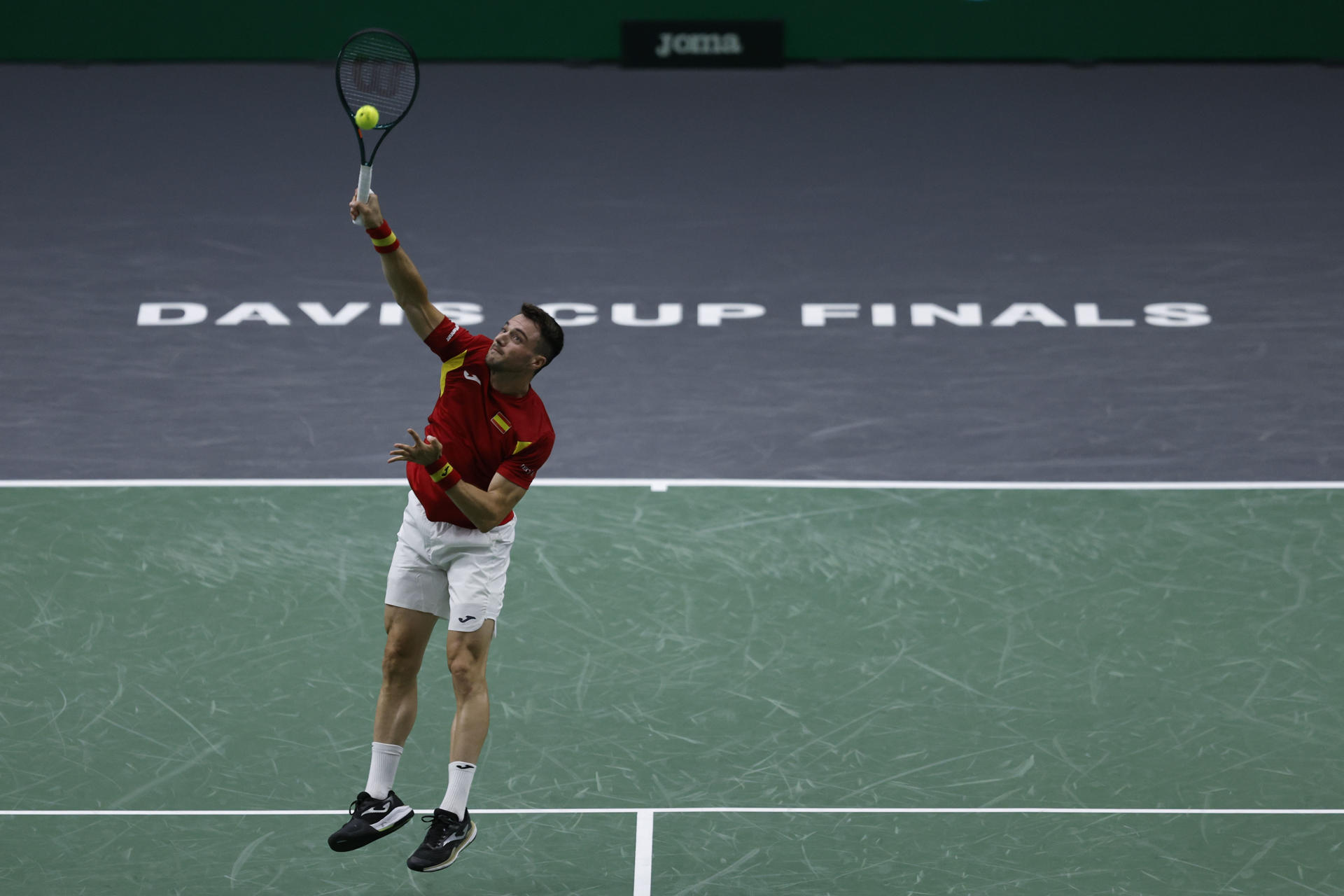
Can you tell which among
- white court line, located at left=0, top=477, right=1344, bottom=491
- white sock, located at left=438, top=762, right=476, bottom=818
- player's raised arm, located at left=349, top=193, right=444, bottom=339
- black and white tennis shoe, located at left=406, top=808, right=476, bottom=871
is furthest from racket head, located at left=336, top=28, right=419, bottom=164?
white court line, located at left=0, top=477, right=1344, bottom=491

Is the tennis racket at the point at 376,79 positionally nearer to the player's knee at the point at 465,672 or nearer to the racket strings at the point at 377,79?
the racket strings at the point at 377,79

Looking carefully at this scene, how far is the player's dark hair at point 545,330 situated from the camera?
7.23 m

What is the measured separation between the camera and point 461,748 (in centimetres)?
723

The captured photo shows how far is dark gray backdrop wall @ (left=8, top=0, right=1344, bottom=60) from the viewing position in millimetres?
18875

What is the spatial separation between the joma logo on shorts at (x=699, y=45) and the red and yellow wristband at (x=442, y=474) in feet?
41.6

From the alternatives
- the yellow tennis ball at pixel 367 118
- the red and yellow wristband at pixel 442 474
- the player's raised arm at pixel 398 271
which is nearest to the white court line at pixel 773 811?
the red and yellow wristband at pixel 442 474

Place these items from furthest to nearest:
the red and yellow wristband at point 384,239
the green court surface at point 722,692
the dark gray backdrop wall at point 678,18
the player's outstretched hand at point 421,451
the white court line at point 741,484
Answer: the dark gray backdrop wall at point 678,18 → the white court line at point 741,484 → the green court surface at point 722,692 → the red and yellow wristband at point 384,239 → the player's outstretched hand at point 421,451

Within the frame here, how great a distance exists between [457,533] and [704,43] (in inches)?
490

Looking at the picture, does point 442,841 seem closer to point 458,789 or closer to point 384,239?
point 458,789

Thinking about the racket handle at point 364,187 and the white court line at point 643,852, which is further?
the white court line at point 643,852

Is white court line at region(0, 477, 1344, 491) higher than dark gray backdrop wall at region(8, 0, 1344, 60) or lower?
lower

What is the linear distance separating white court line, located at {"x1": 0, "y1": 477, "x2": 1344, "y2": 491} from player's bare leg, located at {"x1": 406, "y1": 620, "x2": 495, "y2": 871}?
3.97 m

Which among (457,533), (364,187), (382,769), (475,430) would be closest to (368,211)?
(364,187)

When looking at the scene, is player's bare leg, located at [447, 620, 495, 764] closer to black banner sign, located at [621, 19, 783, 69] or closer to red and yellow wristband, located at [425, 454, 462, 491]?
red and yellow wristband, located at [425, 454, 462, 491]
